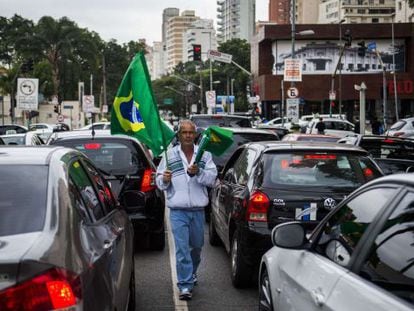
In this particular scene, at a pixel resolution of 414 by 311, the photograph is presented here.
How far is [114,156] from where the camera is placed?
9.20m

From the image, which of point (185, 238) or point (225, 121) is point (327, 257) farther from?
point (225, 121)

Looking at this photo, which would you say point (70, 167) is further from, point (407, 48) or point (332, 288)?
point (407, 48)

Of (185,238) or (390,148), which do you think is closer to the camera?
(185,238)

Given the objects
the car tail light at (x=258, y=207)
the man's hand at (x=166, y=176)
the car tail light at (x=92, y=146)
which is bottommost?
the car tail light at (x=258, y=207)

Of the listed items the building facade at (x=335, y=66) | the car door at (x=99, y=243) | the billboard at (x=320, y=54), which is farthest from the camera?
the billboard at (x=320, y=54)

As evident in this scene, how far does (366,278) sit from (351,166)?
4.15 metres

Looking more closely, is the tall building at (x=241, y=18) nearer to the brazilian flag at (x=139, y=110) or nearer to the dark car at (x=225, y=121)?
the dark car at (x=225, y=121)

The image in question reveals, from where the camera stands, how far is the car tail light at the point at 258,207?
6.64m

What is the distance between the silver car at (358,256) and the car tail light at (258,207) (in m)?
2.29

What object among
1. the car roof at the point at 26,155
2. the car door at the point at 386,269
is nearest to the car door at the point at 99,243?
the car roof at the point at 26,155

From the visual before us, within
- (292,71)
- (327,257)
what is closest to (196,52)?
(292,71)

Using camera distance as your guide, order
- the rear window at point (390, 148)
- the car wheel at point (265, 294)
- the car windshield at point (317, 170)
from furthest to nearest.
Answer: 1. the rear window at point (390, 148)
2. the car windshield at point (317, 170)
3. the car wheel at point (265, 294)

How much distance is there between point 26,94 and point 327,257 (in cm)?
2644

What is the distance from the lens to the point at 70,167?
416cm
